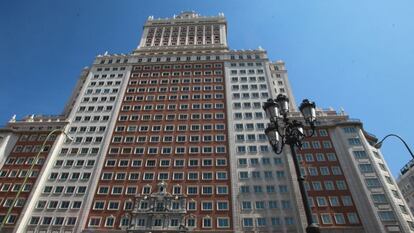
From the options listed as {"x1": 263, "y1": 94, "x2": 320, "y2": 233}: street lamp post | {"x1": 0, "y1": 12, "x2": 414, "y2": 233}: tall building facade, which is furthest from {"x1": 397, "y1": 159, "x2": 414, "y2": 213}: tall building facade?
{"x1": 263, "y1": 94, "x2": 320, "y2": 233}: street lamp post

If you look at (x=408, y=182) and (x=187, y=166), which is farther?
(x=408, y=182)

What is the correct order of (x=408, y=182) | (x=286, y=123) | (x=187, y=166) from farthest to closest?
(x=408, y=182) → (x=187, y=166) → (x=286, y=123)

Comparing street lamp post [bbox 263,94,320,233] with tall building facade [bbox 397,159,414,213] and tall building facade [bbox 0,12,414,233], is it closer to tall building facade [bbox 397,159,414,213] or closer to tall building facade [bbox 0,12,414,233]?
tall building facade [bbox 0,12,414,233]

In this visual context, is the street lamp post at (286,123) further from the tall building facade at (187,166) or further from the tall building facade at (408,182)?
the tall building facade at (408,182)

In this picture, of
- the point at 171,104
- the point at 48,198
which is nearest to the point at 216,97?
the point at 171,104

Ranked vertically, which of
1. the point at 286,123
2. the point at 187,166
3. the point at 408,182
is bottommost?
the point at 286,123

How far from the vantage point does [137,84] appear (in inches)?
3076

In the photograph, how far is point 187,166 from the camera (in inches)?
2311

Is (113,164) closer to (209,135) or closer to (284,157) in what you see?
(209,135)

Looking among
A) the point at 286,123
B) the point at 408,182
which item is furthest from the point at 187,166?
the point at 408,182

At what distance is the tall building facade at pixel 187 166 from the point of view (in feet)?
164

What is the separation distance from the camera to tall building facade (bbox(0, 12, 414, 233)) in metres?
50.1

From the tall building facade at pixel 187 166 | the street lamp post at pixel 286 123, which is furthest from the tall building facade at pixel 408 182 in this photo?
the street lamp post at pixel 286 123

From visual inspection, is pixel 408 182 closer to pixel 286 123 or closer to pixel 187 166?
pixel 187 166
